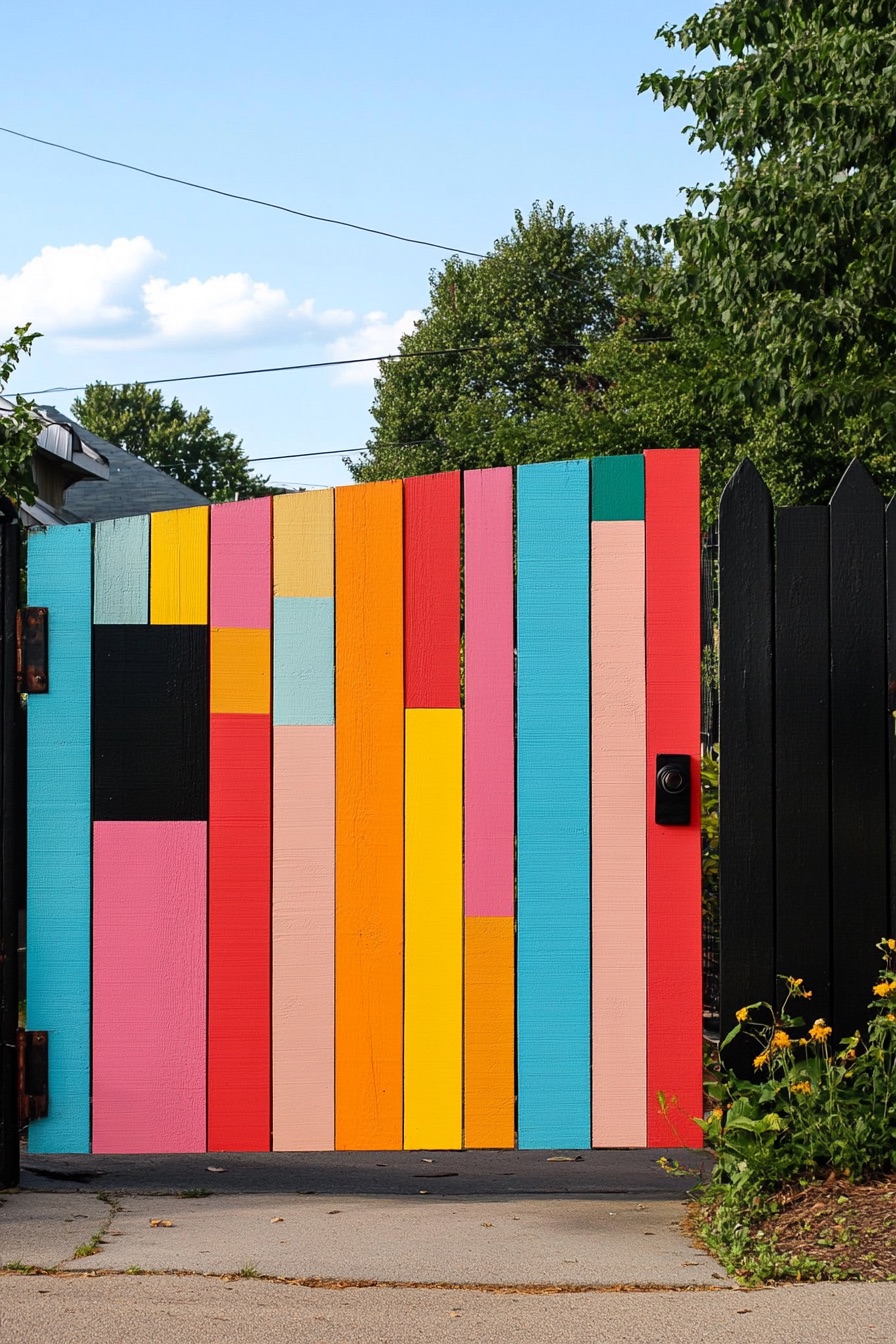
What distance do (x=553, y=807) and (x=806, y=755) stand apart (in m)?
0.72

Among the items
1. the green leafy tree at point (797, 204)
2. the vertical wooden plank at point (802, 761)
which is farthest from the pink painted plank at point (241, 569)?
the green leafy tree at point (797, 204)

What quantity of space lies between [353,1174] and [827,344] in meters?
6.83

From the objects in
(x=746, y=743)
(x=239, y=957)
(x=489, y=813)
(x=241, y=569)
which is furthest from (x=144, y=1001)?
(x=746, y=743)

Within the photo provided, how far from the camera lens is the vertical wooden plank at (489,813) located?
3.48 meters

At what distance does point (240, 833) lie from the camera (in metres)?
3.50

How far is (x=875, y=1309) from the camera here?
102 inches

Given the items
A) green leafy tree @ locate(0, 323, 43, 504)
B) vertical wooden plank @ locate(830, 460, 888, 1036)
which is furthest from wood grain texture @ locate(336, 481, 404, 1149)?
green leafy tree @ locate(0, 323, 43, 504)

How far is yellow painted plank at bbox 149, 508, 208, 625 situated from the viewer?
3514 mm

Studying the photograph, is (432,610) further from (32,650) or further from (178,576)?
(32,650)

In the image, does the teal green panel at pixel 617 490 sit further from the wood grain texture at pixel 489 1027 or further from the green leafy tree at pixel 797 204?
the green leafy tree at pixel 797 204

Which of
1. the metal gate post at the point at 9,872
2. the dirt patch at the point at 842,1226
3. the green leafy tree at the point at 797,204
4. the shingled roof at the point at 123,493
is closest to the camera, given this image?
the dirt patch at the point at 842,1226

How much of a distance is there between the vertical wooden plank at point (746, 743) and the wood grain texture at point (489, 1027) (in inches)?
23.7

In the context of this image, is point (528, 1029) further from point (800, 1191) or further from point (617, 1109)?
point (800, 1191)

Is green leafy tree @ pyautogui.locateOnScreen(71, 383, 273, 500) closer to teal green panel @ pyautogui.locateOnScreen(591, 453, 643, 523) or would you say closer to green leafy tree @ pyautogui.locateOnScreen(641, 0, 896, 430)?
green leafy tree @ pyautogui.locateOnScreen(641, 0, 896, 430)
